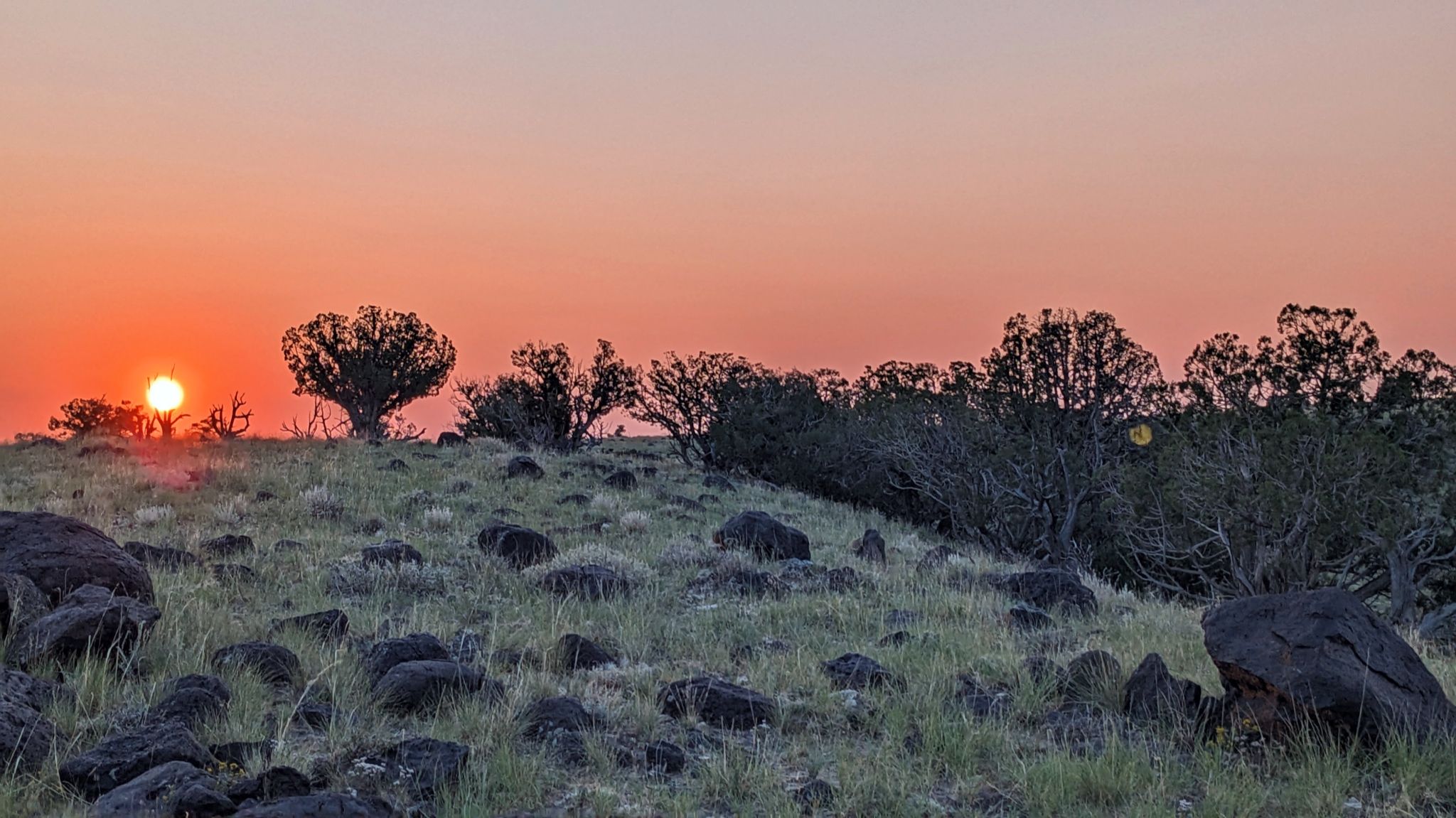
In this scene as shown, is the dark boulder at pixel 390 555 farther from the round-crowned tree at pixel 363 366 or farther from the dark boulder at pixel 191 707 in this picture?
the round-crowned tree at pixel 363 366

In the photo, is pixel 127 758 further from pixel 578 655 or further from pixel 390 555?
pixel 390 555

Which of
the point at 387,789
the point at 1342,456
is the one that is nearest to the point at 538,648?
the point at 387,789

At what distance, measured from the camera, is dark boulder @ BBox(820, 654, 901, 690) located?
6930 millimetres

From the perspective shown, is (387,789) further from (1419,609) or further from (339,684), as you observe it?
(1419,609)

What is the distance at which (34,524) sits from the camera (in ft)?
26.6

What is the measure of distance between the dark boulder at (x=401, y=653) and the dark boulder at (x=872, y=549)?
7.89m

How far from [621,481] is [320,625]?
1311 cm

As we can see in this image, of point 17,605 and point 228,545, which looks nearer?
point 17,605

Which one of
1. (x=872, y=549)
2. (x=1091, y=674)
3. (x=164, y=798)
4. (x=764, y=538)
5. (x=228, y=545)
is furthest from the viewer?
(x=872, y=549)

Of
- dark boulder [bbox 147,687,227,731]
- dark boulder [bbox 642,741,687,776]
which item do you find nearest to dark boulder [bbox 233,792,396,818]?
dark boulder [bbox 642,741,687,776]

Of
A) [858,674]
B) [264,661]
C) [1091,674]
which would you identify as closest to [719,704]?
[858,674]

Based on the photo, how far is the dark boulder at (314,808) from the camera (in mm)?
3762

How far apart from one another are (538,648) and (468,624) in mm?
1502

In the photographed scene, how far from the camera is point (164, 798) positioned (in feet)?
13.3
